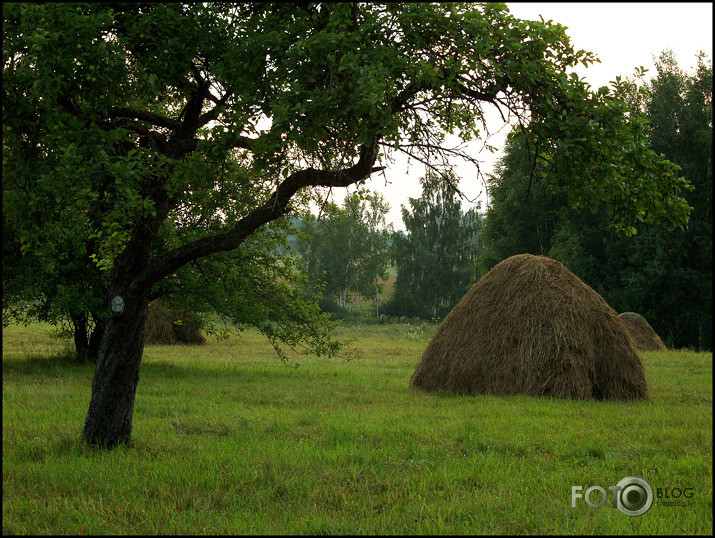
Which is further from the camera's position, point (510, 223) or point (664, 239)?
point (510, 223)

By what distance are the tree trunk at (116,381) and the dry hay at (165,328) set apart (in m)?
20.6

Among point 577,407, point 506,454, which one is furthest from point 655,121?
point 506,454

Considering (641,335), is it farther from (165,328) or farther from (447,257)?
(447,257)

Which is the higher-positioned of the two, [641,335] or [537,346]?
[537,346]

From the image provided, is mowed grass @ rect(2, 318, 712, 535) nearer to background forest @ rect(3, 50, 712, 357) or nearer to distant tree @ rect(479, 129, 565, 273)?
background forest @ rect(3, 50, 712, 357)

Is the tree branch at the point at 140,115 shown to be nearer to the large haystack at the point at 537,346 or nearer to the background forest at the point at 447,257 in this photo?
the background forest at the point at 447,257

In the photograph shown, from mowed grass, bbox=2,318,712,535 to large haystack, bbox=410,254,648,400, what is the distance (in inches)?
30.7

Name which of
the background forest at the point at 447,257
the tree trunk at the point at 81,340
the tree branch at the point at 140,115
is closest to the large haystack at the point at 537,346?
the background forest at the point at 447,257

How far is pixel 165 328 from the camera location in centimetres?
2862

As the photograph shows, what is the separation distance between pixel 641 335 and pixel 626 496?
25209 mm

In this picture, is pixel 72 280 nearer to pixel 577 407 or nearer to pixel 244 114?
pixel 244 114

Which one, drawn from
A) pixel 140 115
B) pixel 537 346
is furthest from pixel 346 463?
pixel 537 346

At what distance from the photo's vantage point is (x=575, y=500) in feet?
18.9

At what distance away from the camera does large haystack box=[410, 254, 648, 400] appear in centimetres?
1301
